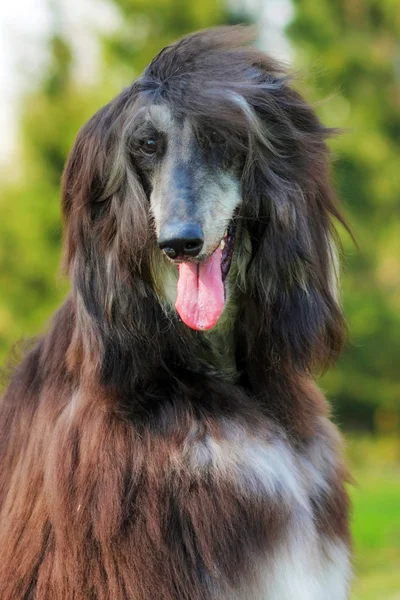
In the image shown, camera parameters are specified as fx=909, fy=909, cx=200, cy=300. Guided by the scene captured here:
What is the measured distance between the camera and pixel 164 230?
2.27 m

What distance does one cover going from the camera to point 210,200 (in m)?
Answer: 2.34

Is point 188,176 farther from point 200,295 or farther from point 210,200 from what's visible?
point 200,295

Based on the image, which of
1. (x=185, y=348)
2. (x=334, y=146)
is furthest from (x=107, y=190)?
(x=334, y=146)

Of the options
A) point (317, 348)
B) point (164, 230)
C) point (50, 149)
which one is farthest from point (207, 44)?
point (50, 149)

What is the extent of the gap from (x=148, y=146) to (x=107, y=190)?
168mm

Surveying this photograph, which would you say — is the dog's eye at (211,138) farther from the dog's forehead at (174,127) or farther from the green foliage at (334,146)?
the green foliage at (334,146)

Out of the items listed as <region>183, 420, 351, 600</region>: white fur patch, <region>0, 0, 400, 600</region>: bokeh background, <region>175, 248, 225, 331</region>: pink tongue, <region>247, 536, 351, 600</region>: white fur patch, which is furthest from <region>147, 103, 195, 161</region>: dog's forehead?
<region>0, 0, 400, 600</region>: bokeh background

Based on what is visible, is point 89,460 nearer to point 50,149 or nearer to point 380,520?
point 380,520

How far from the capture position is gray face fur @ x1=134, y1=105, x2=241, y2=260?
2309mm

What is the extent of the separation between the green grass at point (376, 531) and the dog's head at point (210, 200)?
0.83m

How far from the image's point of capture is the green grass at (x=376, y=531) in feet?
18.0

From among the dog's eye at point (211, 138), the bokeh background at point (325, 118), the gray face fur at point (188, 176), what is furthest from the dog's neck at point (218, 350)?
the bokeh background at point (325, 118)

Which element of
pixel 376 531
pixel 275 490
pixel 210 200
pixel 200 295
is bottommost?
pixel 376 531

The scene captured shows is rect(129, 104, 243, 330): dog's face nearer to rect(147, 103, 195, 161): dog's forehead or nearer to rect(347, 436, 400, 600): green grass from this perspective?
rect(147, 103, 195, 161): dog's forehead
